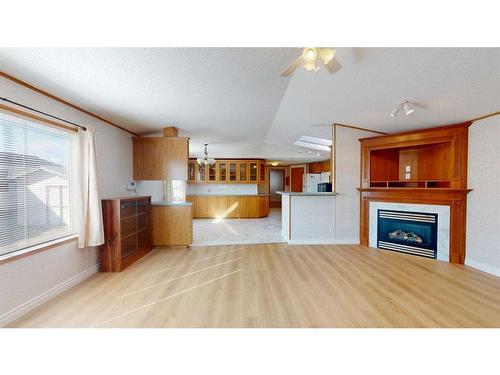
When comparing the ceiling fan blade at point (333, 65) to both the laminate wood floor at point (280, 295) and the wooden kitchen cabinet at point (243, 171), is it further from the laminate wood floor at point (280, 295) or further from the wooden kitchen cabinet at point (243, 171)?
the wooden kitchen cabinet at point (243, 171)

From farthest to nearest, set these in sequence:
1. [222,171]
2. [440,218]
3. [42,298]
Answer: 1. [222,171]
2. [440,218]
3. [42,298]

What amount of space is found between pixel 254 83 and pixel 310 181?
646 cm

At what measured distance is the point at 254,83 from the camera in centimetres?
250

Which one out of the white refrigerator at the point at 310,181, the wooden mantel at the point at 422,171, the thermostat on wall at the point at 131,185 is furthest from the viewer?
the white refrigerator at the point at 310,181

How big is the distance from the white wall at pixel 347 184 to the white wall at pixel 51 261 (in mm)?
4172

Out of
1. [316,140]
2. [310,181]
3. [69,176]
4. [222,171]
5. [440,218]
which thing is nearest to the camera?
[69,176]

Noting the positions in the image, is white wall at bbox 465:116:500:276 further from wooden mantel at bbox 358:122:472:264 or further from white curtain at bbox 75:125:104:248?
white curtain at bbox 75:125:104:248

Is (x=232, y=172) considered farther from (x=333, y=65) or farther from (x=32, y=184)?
(x=333, y=65)

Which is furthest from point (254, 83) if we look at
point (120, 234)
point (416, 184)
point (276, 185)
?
point (276, 185)

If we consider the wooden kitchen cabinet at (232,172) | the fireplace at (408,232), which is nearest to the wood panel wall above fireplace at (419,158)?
the fireplace at (408,232)

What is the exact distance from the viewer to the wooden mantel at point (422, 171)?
325cm

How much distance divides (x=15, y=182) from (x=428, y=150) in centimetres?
588

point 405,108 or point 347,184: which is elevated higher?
point 405,108
